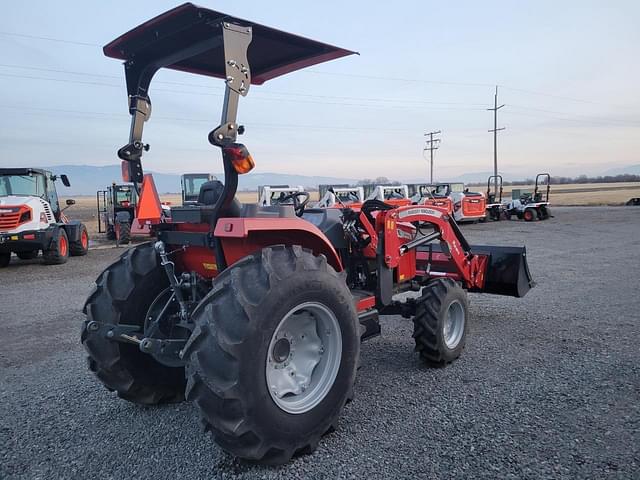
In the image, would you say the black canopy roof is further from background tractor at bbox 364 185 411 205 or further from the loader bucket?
background tractor at bbox 364 185 411 205

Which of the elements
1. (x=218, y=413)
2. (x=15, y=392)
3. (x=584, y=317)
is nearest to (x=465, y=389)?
(x=218, y=413)

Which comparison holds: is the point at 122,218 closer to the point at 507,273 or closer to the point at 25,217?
the point at 25,217

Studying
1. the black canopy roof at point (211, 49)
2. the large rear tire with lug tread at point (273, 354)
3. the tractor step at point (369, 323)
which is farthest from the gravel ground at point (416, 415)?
the black canopy roof at point (211, 49)

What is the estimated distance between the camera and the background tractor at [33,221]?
1170 cm

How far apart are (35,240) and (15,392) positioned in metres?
8.89

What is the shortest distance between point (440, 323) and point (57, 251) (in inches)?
435

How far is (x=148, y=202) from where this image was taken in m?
3.18

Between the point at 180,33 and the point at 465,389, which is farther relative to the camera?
the point at 465,389

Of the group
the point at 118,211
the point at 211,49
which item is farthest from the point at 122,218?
the point at 211,49

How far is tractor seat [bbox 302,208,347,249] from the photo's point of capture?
14.5ft

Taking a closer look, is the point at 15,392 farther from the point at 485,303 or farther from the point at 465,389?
the point at 485,303

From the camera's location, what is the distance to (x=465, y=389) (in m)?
4.00

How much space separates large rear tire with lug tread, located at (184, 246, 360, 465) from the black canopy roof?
140cm

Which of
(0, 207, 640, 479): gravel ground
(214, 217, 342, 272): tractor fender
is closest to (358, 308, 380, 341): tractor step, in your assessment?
(0, 207, 640, 479): gravel ground
